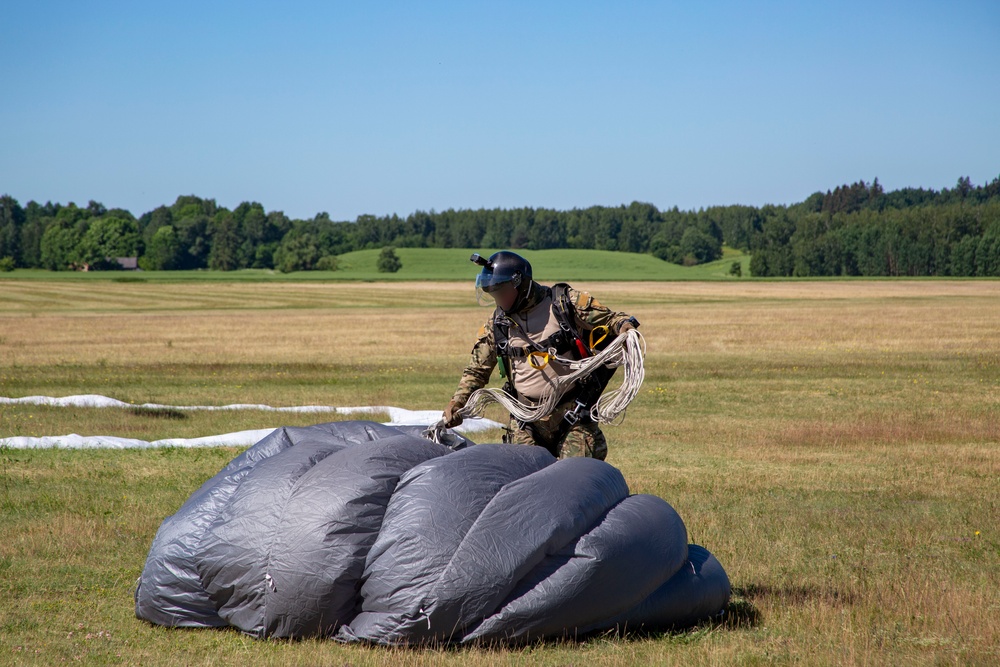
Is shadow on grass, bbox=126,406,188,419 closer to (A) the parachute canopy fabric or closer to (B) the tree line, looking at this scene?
(A) the parachute canopy fabric

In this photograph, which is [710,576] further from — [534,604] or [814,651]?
[534,604]

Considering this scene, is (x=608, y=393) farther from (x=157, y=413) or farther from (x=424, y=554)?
(x=157, y=413)

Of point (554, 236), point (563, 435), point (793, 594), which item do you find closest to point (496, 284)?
point (563, 435)

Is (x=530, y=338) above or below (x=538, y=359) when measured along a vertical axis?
above

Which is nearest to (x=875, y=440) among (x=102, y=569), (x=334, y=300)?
(x=102, y=569)

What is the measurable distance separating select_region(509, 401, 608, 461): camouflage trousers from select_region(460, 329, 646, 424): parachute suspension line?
0.33 ft

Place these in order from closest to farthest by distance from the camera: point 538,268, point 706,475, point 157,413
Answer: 1. point 706,475
2. point 157,413
3. point 538,268

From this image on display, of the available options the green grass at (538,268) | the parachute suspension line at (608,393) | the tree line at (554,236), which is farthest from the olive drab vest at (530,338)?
the tree line at (554,236)

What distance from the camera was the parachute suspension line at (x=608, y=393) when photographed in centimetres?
642

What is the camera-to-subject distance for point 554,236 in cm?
16738

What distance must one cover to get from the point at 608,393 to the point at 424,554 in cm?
190

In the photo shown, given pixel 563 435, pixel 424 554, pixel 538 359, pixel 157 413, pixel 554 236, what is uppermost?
pixel 554 236

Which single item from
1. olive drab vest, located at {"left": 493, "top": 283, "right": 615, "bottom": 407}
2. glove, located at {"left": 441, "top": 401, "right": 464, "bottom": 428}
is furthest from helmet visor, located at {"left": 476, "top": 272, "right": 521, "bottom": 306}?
glove, located at {"left": 441, "top": 401, "right": 464, "bottom": 428}

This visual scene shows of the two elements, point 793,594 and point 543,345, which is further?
point 543,345
